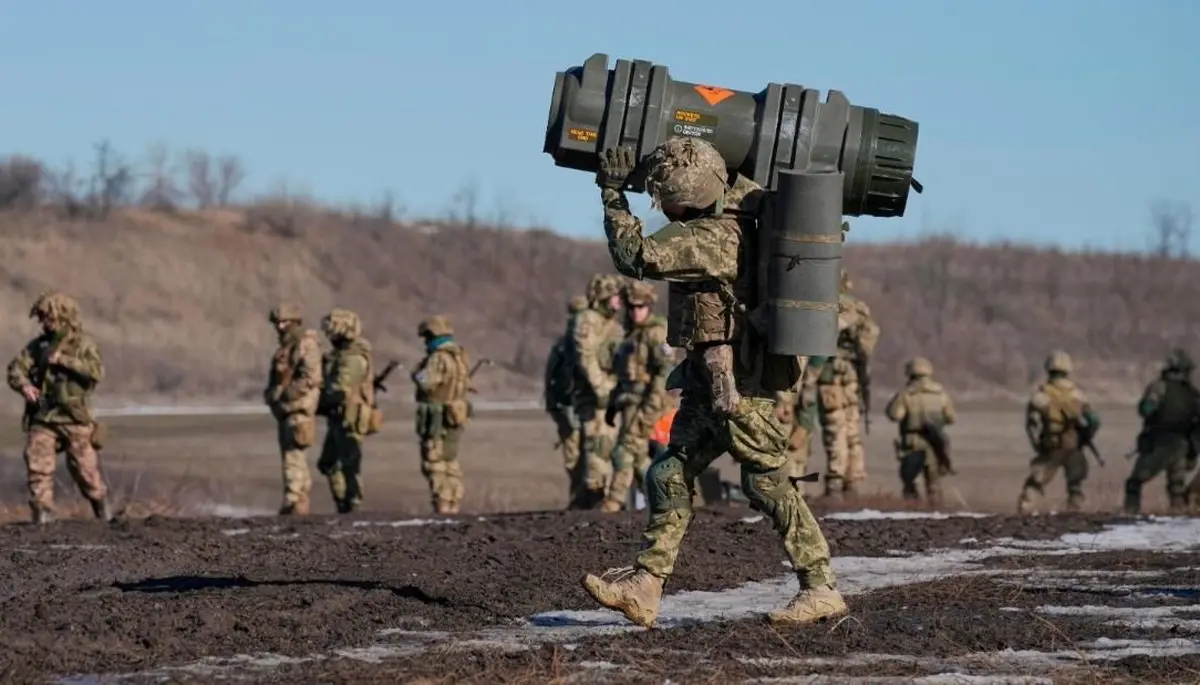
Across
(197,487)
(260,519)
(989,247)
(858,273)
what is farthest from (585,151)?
(989,247)

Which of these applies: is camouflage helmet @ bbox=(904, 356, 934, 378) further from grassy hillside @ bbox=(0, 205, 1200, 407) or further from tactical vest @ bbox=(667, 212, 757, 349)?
grassy hillside @ bbox=(0, 205, 1200, 407)

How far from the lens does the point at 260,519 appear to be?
1576 cm

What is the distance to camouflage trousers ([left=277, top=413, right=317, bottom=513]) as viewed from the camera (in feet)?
60.0

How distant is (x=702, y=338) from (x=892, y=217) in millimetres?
1157

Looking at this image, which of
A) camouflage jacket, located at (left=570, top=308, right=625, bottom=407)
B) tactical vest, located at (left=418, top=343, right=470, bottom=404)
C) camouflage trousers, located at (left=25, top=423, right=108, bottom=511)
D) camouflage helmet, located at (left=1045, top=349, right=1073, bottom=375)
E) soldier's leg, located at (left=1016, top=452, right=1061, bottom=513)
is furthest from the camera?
camouflage helmet, located at (left=1045, top=349, right=1073, bottom=375)

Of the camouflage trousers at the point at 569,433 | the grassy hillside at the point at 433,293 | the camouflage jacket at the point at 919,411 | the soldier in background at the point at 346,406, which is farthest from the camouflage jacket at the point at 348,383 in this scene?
the grassy hillside at the point at 433,293

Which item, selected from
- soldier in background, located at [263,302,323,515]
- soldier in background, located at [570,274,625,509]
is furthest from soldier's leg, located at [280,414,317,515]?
soldier in background, located at [570,274,625,509]

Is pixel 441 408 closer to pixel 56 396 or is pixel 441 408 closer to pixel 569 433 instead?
pixel 569 433

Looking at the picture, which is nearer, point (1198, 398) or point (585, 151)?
point (585, 151)

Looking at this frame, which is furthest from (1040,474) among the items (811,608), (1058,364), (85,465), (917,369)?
(811,608)

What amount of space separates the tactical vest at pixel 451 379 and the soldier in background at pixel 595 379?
3.24 feet

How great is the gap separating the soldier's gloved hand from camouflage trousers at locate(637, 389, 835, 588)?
36.6 inches

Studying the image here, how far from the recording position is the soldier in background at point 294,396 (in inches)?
717

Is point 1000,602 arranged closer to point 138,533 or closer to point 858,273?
point 138,533
